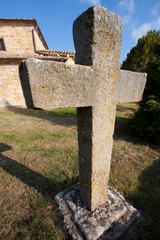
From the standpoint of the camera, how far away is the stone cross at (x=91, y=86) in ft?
2.67

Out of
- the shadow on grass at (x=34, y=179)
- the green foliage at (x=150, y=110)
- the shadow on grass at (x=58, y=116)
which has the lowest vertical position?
the shadow on grass at (x=34, y=179)

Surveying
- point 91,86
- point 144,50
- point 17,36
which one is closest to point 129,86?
point 91,86

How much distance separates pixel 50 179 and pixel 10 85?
Answer: 10717 millimetres

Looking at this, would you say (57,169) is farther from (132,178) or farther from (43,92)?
(43,92)

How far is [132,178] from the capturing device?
8.43 ft

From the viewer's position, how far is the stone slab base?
1.34m

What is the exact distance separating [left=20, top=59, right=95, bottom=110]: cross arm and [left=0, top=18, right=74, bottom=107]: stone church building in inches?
426

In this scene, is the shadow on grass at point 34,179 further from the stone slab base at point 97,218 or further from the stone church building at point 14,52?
the stone church building at point 14,52

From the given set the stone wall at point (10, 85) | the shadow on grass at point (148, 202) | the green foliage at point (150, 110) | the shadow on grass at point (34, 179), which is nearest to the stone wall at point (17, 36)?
the stone wall at point (10, 85)

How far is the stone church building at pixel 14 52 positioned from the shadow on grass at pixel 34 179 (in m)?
9.18

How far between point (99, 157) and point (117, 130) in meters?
4.24

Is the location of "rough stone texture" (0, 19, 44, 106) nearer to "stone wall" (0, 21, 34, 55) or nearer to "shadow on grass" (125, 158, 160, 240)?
"stone wall" (0, 21, 34, 55)

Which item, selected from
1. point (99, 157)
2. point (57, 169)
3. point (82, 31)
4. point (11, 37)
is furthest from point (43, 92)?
point (11, 37)

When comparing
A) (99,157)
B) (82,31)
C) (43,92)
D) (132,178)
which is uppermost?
(82,31)
